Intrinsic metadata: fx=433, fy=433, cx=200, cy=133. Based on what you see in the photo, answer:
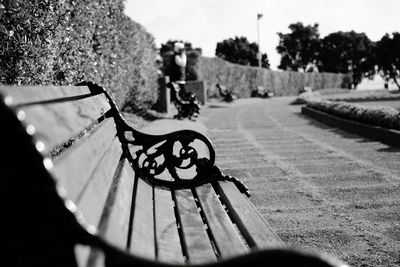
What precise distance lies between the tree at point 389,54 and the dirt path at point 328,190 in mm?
66384

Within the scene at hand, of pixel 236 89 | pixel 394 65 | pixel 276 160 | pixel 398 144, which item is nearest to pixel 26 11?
pixel 276 160

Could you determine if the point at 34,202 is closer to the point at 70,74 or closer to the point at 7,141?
the point at 7,141

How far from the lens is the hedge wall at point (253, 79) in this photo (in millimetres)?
36644

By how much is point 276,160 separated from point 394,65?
71.0 metres

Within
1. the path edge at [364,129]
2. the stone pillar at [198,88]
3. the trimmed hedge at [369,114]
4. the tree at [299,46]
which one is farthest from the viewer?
the tree at [299,46]

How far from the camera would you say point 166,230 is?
222cm

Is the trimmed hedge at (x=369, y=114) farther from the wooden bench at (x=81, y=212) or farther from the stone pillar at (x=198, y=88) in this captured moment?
the stone pillar at (x=198, y=88)

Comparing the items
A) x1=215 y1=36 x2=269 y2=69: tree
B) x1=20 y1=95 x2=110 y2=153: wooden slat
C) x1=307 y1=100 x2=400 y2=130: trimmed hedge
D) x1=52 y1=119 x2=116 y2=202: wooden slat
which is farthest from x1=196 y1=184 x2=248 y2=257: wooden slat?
x1=215 y1=36 x2=269 y2=69: tree

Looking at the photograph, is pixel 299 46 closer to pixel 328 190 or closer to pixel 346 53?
pixel 346 53

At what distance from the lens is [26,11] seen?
441 cm

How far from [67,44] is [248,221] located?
461cm

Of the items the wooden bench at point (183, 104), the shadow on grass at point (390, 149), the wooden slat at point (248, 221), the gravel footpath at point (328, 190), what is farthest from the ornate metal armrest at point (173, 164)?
the wooden bench at point (183, 104)

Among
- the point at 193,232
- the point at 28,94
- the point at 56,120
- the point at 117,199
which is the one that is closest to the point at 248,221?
the point at 193,232

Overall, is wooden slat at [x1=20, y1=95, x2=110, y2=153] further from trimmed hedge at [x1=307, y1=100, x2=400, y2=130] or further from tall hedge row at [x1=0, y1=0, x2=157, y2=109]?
trimmed hedge at [x1=307, y1=100, x2=400, y2=130]
